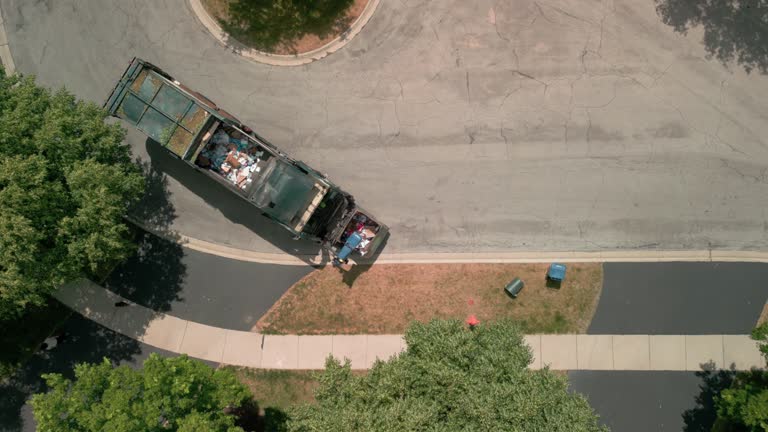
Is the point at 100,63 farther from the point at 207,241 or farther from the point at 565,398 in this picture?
the point at 565,398

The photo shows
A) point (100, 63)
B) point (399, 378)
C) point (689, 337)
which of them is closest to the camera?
point (399, 378)

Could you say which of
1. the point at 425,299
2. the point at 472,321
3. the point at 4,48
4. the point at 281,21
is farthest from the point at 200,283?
the point at 4,48

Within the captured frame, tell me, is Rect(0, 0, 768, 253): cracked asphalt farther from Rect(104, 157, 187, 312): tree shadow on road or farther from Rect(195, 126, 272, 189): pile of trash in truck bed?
Rect(195, 126, 272, 189): pile of trash in truck bed

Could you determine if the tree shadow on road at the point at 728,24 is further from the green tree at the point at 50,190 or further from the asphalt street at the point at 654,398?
the green tree at the point at 50,190

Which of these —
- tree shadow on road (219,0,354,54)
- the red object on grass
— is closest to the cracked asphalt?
tree shadow on road (219,0,354,54)

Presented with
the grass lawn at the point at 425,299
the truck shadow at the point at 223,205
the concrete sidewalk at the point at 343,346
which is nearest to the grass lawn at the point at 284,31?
the truck shadow at the point at 223,205

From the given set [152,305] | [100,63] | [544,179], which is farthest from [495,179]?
[100,63]

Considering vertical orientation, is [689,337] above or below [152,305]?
above

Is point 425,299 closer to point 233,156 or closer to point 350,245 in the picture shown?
point 350,245
